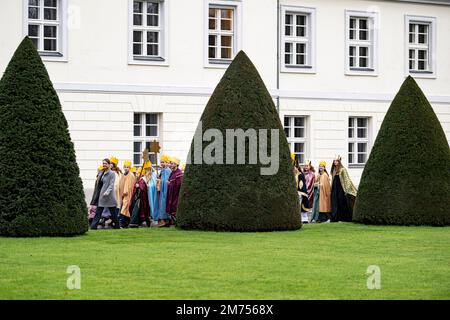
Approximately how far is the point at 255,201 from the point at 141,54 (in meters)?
12.2

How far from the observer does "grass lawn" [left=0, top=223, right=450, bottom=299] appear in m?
13.9

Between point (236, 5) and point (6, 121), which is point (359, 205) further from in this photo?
point (236, 5)

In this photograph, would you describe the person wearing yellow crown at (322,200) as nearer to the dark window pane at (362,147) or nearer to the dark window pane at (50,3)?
the dark window pane at (362,147)

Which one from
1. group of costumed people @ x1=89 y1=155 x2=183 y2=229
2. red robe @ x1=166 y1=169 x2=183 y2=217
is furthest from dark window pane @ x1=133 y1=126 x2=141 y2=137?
red robe @ x1=166 y1=169 x2=183 y2=217

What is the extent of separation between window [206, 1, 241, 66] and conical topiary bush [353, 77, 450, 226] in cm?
1045

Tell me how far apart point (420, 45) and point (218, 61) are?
8195mm

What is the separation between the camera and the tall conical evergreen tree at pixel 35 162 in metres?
21.0

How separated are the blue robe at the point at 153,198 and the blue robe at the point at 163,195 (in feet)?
0.76

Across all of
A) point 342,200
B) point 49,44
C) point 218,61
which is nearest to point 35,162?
point 342,200

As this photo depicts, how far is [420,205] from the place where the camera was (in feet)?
80.9

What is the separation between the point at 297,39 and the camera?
121 ft

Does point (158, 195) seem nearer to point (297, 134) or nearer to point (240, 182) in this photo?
point (240, 182)

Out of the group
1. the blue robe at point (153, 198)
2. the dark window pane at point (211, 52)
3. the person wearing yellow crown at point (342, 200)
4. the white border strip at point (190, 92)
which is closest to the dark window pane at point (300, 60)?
the white border strip at point (190, 92)
